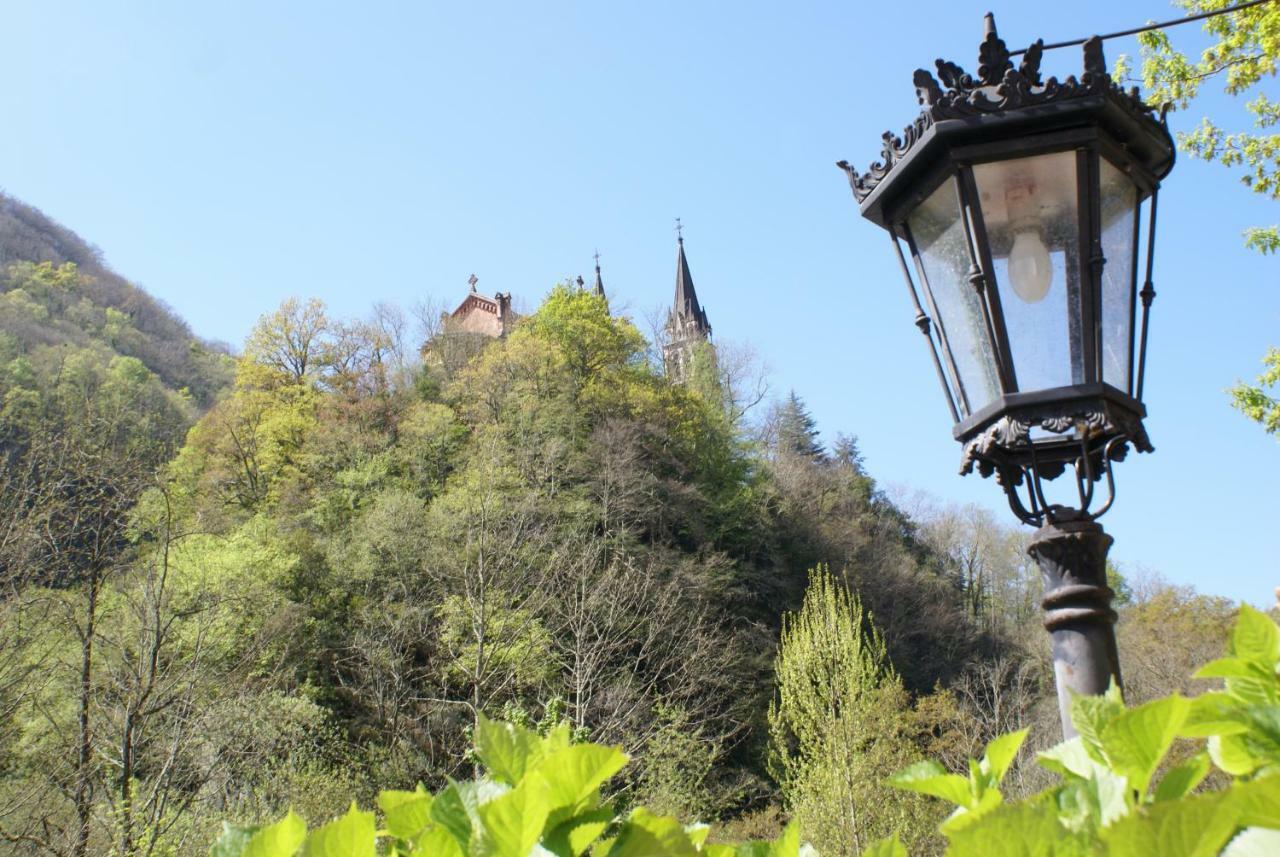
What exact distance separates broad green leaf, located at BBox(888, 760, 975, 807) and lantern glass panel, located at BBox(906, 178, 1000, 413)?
1.53 meters

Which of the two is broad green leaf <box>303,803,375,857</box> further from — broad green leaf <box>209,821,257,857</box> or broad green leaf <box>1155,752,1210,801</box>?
broad green leaf <box>1155,752,1210,801</box>

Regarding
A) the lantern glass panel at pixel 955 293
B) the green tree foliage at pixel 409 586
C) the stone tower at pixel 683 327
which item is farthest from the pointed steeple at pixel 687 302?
the lantern glass panel at pixel 955 293

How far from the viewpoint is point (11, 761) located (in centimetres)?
1060

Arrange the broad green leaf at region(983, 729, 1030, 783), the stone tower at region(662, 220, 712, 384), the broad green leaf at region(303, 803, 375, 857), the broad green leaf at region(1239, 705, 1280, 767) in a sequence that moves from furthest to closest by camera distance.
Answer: the stone tower at region(662, 220, 712, 384) → the broad green leaf at region(983, 729, 1030, 783) → the broad green leaf at region(1239, 705, 1280, 767) → the broad green leaf at region(303, 803, 375, 857)

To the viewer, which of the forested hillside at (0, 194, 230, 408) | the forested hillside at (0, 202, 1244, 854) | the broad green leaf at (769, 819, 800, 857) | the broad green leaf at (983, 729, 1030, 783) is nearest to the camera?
the broad green leaf at (769, 819, 800, 857)

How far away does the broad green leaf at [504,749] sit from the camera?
0.95 metres

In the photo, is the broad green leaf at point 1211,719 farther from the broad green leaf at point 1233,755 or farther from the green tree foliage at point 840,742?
the green tree foliage at point 840,742

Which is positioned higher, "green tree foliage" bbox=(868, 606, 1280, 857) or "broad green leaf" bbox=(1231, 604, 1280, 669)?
"broad green leaf" bbox=(1231, 604, 1280, 669)

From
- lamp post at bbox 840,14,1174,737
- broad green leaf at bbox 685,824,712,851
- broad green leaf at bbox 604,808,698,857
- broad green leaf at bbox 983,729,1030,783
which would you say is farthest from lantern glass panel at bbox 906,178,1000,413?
broad green leaf at bbox 604,808,698,857

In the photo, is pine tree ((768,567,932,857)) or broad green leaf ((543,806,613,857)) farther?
pine tree ((768,567,932,857))

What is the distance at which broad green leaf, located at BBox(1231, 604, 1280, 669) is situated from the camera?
100 cm

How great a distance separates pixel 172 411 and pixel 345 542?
41.7ft

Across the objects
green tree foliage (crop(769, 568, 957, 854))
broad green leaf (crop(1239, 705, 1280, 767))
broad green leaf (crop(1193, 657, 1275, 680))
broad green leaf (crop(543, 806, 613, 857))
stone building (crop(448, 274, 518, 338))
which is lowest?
green tree foliage (crop(769, 568, 957, 854))

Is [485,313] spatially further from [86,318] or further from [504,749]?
[504,749]
